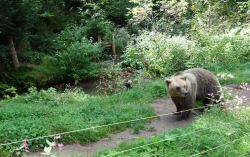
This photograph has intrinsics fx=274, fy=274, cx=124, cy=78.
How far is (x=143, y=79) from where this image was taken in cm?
984

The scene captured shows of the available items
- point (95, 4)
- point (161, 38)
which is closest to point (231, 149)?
point (161, 38)

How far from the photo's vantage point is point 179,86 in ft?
18.1

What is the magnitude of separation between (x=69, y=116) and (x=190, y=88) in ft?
8.70

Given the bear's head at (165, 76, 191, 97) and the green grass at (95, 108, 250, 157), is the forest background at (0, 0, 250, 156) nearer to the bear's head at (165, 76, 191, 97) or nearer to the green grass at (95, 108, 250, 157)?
the green grass at (95, 108, 250, 157)

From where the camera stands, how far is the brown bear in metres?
5.59

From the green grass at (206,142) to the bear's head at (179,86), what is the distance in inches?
30.7

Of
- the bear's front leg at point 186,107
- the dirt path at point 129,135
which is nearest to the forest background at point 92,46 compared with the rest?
the dirt path at point 129,135

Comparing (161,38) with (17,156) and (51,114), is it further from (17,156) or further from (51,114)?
(17,156)

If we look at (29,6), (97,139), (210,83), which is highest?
(29,6)

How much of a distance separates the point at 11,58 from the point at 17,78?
130cm

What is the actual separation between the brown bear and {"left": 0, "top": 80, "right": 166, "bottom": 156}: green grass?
2.56 feet

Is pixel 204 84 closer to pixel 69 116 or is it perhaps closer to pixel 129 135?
pixel 129 135

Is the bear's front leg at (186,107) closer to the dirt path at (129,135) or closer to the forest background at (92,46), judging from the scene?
the dirt path at (129,135)

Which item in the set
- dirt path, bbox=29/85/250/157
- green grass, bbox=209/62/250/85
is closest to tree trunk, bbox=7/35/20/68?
dirt path, bbox=29/85/250/157
